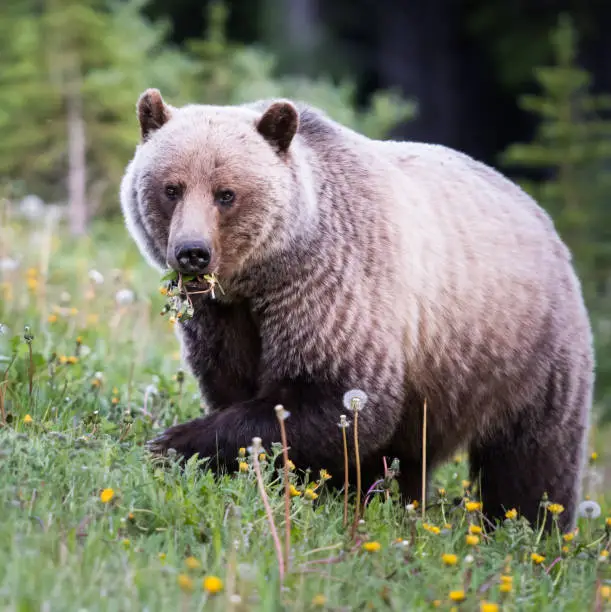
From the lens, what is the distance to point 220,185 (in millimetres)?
4223

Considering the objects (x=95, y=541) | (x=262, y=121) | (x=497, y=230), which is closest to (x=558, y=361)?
(x=497, y=230)

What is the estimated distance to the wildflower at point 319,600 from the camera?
9.50ft

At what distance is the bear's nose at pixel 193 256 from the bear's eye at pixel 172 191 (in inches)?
12.2

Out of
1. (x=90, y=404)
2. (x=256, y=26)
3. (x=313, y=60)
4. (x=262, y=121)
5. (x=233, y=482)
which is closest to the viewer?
(x=233, y=482)

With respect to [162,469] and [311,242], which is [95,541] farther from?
[311,242]

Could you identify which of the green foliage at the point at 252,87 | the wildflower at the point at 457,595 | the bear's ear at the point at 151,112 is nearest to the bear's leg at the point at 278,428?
the bear's ear at the point at 151,112

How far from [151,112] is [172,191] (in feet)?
1.44

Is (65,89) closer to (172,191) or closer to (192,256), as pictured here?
(172,191)

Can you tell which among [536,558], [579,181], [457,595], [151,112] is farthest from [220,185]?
[579,181]

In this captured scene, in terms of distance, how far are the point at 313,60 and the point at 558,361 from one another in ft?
42.8

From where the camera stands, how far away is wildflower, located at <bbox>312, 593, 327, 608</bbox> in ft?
9.50

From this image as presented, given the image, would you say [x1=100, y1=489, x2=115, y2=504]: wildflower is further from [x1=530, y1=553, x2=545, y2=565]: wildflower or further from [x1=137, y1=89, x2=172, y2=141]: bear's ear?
[x1=137, y1=89, x2=172, y2=141]: bear's ear

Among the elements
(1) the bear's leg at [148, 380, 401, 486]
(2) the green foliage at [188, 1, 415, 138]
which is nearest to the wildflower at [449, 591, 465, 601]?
(1) the bear's leg at [148, 380, 401, 486]

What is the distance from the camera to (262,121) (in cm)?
437
